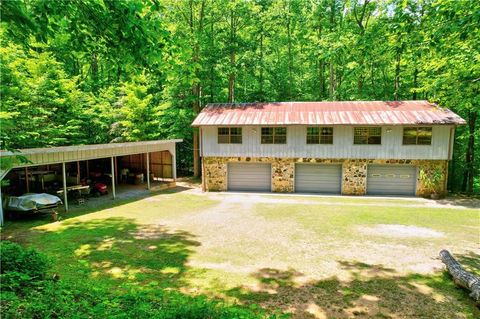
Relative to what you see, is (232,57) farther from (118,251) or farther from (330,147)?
(118,251)

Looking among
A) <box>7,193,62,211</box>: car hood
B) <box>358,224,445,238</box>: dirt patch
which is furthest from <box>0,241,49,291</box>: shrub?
<box>358,224,445,238</box>: dirt patch

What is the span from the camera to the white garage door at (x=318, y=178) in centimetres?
1950

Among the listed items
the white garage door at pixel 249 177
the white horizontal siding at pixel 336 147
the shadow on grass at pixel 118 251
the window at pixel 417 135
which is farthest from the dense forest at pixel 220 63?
the white garage door at pixel 249 177

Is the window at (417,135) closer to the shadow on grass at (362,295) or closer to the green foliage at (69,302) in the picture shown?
the shadow on grass at (362,295)

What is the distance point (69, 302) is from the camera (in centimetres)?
427

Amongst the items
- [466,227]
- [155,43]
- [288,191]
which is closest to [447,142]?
[466,227]

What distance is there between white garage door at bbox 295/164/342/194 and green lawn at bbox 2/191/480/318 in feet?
12.7

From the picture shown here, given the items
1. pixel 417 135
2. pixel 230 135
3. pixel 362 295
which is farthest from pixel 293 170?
pixel 362 295

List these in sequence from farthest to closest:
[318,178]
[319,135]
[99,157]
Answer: [318,178]
[319,135]
[99,157]

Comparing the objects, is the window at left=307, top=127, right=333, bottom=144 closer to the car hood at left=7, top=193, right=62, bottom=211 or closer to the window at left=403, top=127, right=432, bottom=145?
the window at left=403, top=127, right=432, bottom=145

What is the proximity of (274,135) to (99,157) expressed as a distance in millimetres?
10314

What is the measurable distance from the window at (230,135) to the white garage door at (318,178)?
4232 mm

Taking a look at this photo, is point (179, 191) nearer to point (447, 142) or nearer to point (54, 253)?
point (54, 253)

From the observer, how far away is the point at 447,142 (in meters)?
17.7
